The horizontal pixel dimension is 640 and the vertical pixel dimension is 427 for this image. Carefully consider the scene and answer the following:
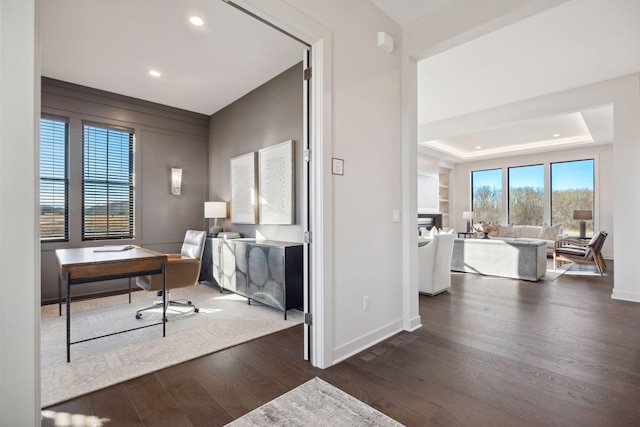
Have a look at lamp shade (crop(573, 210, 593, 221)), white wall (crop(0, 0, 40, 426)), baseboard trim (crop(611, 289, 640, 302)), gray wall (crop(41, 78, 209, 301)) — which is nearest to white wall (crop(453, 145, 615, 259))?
lamp shade (crop(573, 210, 593, 221))

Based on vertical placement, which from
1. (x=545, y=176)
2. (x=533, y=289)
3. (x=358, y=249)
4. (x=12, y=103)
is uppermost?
(x=545, y=176)

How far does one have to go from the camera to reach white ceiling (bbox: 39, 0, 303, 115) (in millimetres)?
2748

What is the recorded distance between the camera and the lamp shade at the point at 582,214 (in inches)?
290

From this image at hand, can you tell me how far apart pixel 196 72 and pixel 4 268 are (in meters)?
3.48

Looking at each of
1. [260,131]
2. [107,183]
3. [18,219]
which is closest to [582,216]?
[260,131]

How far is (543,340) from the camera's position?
2.68 m

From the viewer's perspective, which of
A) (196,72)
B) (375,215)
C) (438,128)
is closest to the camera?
(375,215)

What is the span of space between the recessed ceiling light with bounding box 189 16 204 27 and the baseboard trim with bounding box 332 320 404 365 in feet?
10.4

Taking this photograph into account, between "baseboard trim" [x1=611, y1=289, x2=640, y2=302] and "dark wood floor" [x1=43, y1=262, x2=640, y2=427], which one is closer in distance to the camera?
"dark wood floor" [x1=43, y1=262, x2=640, y2=427]

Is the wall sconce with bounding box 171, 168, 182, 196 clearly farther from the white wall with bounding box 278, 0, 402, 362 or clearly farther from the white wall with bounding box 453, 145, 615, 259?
the white wall with bounding box 453, 145, 615, 259

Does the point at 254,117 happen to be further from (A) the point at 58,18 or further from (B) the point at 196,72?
(A) the point at 58,18

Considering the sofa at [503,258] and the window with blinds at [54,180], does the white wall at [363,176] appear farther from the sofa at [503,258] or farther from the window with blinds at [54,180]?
the window with blinds at [54,180]

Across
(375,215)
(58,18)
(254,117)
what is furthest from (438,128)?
(58,18)

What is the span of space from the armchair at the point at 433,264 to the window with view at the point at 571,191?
20.0 ft
